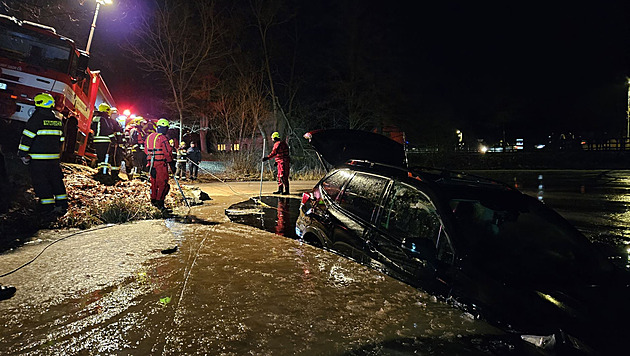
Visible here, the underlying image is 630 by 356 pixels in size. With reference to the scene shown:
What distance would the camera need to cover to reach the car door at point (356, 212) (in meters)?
4.14

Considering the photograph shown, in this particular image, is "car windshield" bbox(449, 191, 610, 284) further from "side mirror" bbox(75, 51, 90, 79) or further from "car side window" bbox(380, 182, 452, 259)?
"side mirror" bbox(75, 51, 90, 79)

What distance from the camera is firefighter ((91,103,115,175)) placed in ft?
42.3

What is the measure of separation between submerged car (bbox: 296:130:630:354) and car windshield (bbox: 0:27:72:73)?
8.89m

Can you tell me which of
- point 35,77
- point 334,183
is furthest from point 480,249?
point 35,77

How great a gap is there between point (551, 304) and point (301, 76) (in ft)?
85.1

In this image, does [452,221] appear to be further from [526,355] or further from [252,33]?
[252,33]

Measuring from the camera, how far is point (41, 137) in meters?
7.27

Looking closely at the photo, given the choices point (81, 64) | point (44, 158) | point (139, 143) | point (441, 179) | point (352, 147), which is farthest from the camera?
point (139, 143)

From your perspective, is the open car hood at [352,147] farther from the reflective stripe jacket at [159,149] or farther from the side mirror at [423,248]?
the reflective stripe jacket at [159,149]

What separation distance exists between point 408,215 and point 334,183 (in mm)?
1107

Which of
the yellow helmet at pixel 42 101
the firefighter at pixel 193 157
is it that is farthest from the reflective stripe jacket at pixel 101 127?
the yellow helmet at pixel 42 101

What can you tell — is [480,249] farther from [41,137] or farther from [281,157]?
[281,157]

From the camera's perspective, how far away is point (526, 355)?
260cm

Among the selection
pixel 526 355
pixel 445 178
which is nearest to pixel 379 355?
pixel 526 355
